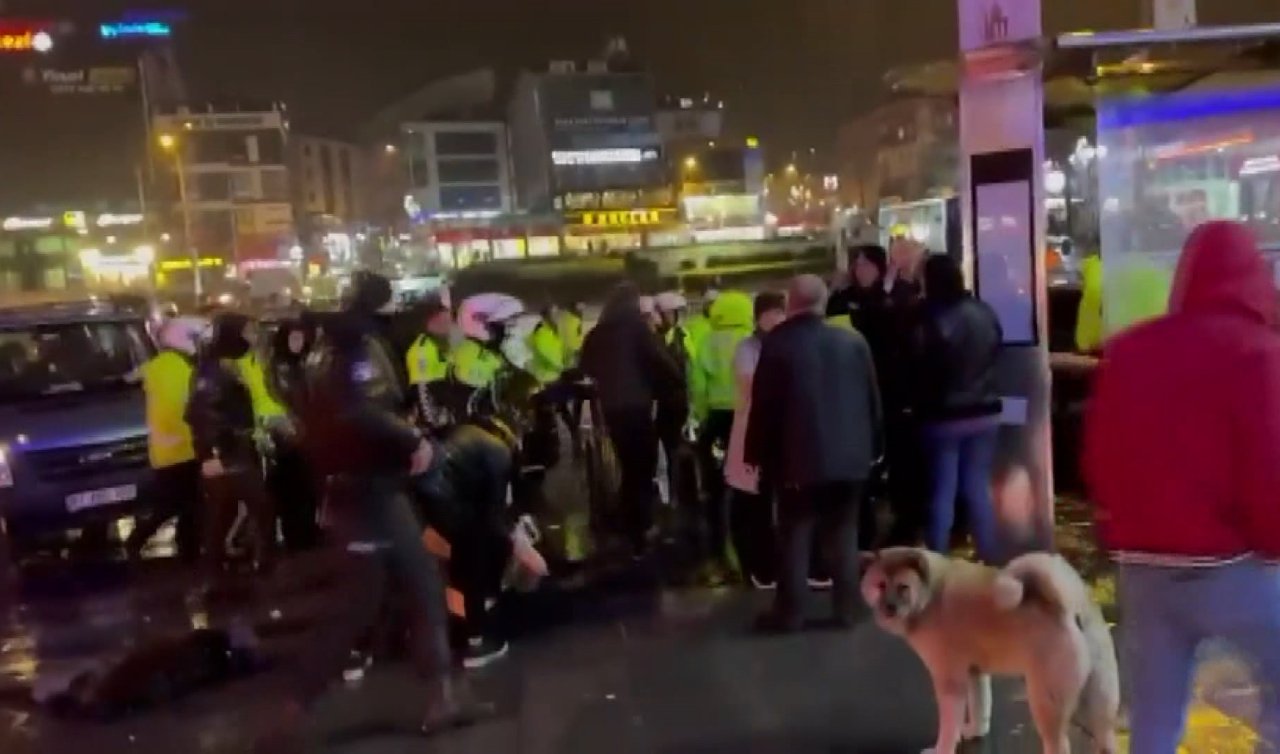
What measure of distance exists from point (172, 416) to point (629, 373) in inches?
126

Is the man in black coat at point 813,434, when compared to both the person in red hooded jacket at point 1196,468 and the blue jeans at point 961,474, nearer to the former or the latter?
the blue jeans at point 961,474

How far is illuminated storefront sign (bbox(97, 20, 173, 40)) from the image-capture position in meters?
45.9

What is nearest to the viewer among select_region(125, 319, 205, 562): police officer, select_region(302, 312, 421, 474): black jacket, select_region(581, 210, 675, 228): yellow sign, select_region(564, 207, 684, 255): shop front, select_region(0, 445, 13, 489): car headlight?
select_region(302, 312, 421, 474): black jacket

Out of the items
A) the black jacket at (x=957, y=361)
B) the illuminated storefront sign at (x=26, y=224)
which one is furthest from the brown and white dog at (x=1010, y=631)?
the illuminated storefront sign at (x=26, y=224)

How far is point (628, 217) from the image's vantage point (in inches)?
2968

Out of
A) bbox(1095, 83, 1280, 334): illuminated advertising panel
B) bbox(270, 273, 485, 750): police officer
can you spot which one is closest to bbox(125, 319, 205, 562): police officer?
bbox(270, 273, 485, 750): police officer

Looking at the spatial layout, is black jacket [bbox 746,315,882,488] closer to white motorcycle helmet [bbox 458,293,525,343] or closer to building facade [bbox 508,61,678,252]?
white motorcycle helmet [bbox 458,293,525,343]

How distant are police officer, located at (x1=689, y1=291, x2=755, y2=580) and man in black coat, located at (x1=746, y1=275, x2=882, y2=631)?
1.93m

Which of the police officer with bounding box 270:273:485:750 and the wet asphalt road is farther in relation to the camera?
the wet asphalt road

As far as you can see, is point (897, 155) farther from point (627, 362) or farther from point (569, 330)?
point (627, 362)

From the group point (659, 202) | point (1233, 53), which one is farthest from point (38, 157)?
point (1233, 53)

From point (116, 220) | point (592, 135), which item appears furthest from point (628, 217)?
point (116, 220)

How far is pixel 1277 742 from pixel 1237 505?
2.49 feet

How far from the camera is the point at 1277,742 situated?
12.1ft
